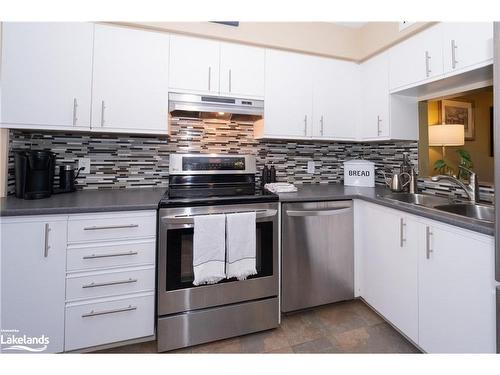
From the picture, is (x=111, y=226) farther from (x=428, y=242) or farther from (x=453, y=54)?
A: (x=453, y=54)

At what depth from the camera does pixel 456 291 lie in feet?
3.91

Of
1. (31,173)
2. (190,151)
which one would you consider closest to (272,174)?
(190,151)

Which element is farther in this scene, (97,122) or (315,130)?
(315,130)

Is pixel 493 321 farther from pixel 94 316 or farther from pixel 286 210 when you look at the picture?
pixel 94 316

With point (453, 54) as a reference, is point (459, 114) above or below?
Answer: below

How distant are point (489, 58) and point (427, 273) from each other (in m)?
1.23

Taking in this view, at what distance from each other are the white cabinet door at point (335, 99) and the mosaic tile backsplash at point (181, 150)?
0.33m

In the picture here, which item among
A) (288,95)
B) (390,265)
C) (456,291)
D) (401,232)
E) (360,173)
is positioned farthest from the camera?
(360,173)

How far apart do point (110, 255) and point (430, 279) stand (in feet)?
5.92

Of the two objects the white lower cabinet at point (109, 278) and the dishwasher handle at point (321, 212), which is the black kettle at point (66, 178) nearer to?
the white lower cabinet at point (109, 278)
